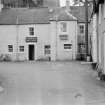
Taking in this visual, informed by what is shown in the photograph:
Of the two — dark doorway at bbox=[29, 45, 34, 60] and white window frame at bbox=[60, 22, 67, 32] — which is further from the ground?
white window frame at bbox=[60, 22, 67, 32]

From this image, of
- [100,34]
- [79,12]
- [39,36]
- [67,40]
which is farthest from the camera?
[79,12]

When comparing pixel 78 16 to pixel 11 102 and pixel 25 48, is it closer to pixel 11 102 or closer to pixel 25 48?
pixel 25 48

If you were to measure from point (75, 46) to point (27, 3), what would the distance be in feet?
77.3

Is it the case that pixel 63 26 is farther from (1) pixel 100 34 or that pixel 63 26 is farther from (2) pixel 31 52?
(1) pixel 100 34

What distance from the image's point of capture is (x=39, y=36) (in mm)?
44062

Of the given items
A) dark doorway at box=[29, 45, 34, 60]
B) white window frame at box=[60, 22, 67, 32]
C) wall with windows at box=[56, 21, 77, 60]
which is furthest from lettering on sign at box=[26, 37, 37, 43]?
white window frame at box=[60, 22, 67, 32]

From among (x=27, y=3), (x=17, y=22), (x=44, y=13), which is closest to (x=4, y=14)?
(x=17, y=22)

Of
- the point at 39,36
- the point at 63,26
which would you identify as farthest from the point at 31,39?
the point at 63,26

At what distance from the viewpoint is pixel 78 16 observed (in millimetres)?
45031

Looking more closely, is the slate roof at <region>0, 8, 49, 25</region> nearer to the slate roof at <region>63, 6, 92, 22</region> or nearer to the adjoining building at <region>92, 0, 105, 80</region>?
the slate roof at <region>63, 6, 92, 22</region>

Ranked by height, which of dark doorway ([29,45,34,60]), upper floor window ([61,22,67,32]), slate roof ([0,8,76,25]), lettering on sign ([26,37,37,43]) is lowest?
dark doorway ([29,45,34,60])

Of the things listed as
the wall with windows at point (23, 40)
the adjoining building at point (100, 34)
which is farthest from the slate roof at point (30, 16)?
the adjoining building at point (100, 34)

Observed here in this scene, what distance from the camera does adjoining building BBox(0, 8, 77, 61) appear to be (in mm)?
42719

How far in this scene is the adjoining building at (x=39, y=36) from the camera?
140ft
